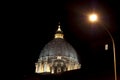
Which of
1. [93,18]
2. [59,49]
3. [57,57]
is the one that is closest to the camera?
[93,18]

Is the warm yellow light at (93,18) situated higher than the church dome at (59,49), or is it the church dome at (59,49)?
the church dome at (59,49)

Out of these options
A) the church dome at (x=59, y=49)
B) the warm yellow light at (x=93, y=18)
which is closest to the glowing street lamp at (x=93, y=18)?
the warm yellow light at (x=93, y=18)

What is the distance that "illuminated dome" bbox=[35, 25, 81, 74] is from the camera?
4139 inches

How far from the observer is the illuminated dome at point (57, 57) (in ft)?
345

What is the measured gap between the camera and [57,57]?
110000 mm

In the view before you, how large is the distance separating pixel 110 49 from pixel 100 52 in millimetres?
2933

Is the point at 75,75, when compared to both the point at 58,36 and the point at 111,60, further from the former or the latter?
the point at 58,36

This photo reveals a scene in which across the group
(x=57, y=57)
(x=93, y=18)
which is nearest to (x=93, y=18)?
(x=93, y=18)

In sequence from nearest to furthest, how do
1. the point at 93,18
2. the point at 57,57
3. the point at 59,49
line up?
the point at 93,18, the point at 57,57, the point at 59,49

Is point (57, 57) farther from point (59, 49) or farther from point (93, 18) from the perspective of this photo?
point (93, 18)

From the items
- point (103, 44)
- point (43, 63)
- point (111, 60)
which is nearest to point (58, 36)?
point (43, 63)

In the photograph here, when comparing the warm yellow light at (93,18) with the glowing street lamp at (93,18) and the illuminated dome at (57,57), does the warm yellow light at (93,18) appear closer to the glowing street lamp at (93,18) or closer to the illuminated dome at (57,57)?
the glowing street lamp at (93,18)

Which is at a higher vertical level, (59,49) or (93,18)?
(59,49)

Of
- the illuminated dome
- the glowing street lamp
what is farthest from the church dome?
the glowing street lamp
